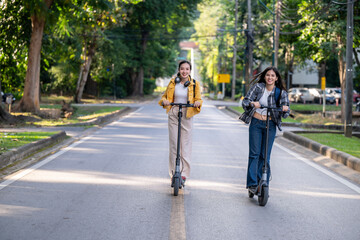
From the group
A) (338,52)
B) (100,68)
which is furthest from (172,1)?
(338,52)

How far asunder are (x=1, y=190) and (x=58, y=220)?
6.70 feet

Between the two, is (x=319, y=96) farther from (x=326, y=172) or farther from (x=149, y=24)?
(x=326, y=172)

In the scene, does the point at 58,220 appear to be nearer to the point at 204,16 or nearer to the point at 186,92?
the point at 186,92

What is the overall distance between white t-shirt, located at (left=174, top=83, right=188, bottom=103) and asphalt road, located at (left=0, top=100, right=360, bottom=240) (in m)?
1.38

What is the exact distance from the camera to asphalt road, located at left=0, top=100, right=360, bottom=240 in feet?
19.7

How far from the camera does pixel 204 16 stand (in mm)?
104750

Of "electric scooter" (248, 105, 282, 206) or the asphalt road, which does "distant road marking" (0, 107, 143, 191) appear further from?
"electric scooter" (248, 105, 282, 206)

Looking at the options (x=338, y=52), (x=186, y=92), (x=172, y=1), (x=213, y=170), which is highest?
(x=172, y=1)

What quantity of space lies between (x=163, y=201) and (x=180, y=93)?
5.28 feet

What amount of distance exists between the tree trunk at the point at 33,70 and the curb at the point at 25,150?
A: 8.93m

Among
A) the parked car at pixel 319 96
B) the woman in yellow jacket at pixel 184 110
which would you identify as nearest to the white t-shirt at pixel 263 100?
the woman in yellow jacket at pixel 184 110

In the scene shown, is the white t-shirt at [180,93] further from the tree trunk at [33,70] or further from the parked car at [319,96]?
the parked car at [319,96]

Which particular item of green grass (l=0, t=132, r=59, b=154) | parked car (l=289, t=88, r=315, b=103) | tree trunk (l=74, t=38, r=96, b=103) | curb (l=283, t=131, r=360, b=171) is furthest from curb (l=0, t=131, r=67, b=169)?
parked car (l=289, t=88, r=315, b=103)

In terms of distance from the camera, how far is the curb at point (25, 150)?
10478mm
